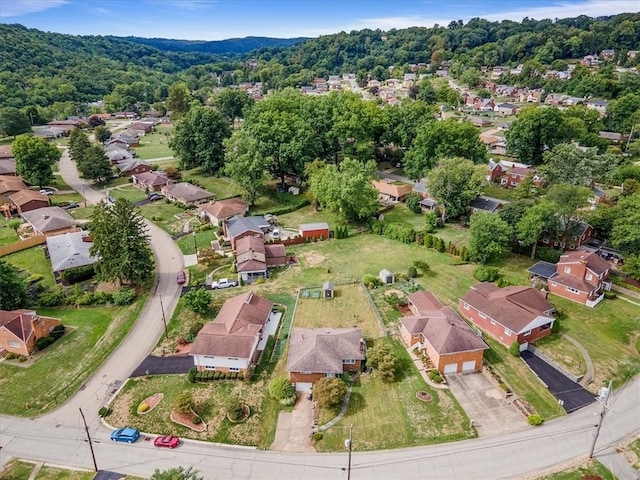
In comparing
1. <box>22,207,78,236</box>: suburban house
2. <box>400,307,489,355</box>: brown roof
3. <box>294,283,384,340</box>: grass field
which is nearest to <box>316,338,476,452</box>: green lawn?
<box>400,307,489,355</box>: brown roof

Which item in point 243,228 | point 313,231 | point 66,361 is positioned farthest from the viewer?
point 313,231

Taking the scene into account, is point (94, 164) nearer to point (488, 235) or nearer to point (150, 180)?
point (150, 180)

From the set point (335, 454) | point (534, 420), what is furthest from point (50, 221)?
point (534, 420)

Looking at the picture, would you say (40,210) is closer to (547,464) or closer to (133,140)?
(133,140)

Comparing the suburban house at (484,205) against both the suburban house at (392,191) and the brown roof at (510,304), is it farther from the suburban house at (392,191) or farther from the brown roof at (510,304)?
the brown roof at (510,304)

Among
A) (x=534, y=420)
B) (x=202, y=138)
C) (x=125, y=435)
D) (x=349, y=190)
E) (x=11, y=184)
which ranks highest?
(x=202, y=138)

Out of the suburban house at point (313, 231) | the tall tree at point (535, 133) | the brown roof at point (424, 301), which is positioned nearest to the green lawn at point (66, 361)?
the suburban house at point (313, 231)
